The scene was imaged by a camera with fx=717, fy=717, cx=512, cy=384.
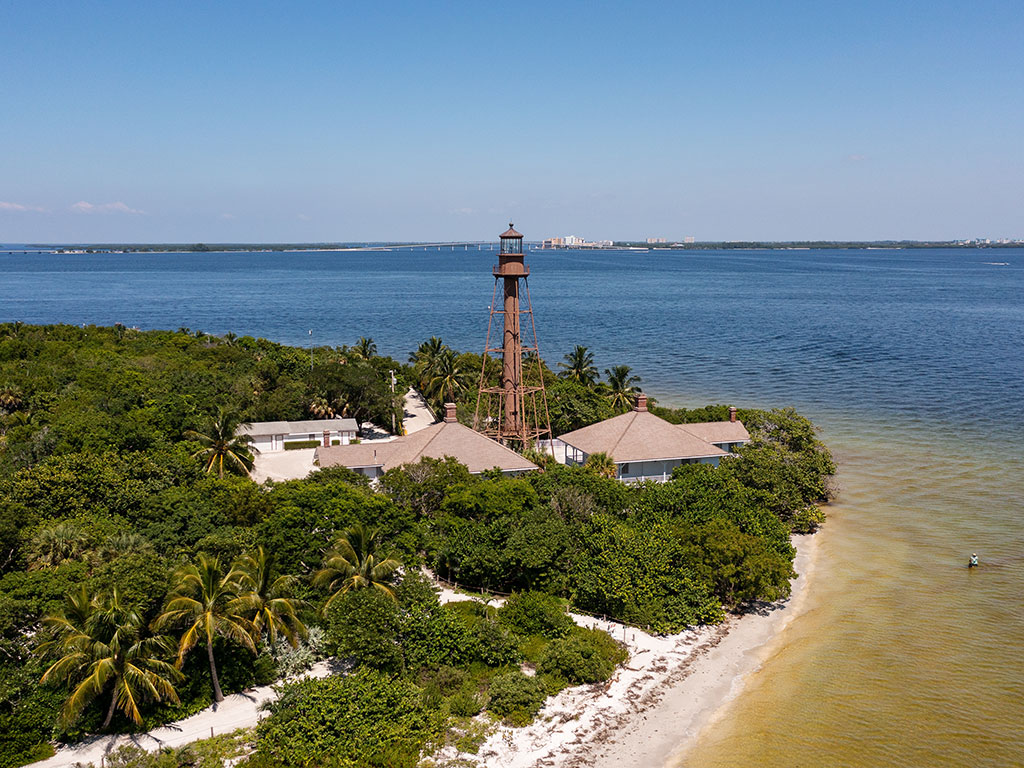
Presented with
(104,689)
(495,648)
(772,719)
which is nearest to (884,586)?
(772,719)

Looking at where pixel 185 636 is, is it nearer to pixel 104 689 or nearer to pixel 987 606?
pixel 104 689

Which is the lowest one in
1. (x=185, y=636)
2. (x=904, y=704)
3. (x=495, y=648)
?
(x=904, y=704)

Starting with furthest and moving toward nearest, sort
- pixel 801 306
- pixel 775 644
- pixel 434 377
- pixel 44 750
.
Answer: pixel 801 306, pixel 434 377, pixel 775 644, pixel 44 750

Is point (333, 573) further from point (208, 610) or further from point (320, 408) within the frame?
point (320, 408)

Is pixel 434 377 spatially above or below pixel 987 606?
above

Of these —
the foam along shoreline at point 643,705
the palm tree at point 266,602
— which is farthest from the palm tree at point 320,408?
the palm tree at point 266,602

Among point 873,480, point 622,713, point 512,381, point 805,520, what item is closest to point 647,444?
point 805,520

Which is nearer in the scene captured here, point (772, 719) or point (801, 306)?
point (772, 719)

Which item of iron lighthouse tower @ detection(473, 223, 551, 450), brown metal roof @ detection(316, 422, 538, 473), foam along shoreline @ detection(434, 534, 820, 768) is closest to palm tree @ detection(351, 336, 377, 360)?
iron lighthouse tower @ detection(473, 223, 551, 450)
